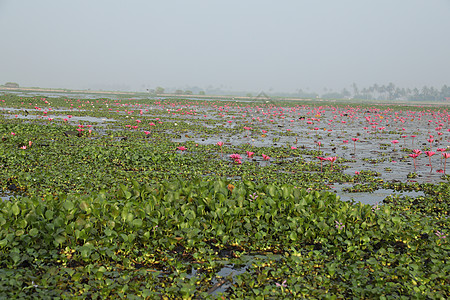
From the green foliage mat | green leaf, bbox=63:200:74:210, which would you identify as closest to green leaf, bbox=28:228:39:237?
the green foliage mat

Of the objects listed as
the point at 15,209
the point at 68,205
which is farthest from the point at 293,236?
the point at 15,209

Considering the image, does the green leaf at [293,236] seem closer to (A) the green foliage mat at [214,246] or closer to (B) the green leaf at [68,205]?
(A) the green foliage mat at [214,246]

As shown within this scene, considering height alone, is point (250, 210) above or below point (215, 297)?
above

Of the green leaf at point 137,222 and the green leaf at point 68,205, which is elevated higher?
the green leaf at point 68,205

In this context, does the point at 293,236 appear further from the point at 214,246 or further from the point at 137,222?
the point at 137,222

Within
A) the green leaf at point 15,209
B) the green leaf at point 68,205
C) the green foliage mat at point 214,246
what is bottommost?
the green foliage mat at point 214,246

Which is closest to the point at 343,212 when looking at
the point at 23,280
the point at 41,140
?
the point at 23,280

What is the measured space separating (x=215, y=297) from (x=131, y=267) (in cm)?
118

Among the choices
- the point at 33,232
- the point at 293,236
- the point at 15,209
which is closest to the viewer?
the point at 33,232

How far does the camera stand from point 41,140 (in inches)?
506

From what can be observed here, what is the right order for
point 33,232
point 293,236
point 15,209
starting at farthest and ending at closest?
1. point 293,236
2. point 15,209
3. point 33,232

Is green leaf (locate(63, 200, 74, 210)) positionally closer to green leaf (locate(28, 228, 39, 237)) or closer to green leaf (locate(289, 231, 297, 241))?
green leaf (locate(28, 228, 39, 237))

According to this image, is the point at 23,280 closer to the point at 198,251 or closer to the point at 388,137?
the point at 198,251

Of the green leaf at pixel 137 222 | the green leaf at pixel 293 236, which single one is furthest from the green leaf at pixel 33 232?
the green leaf at pixel 293 236
